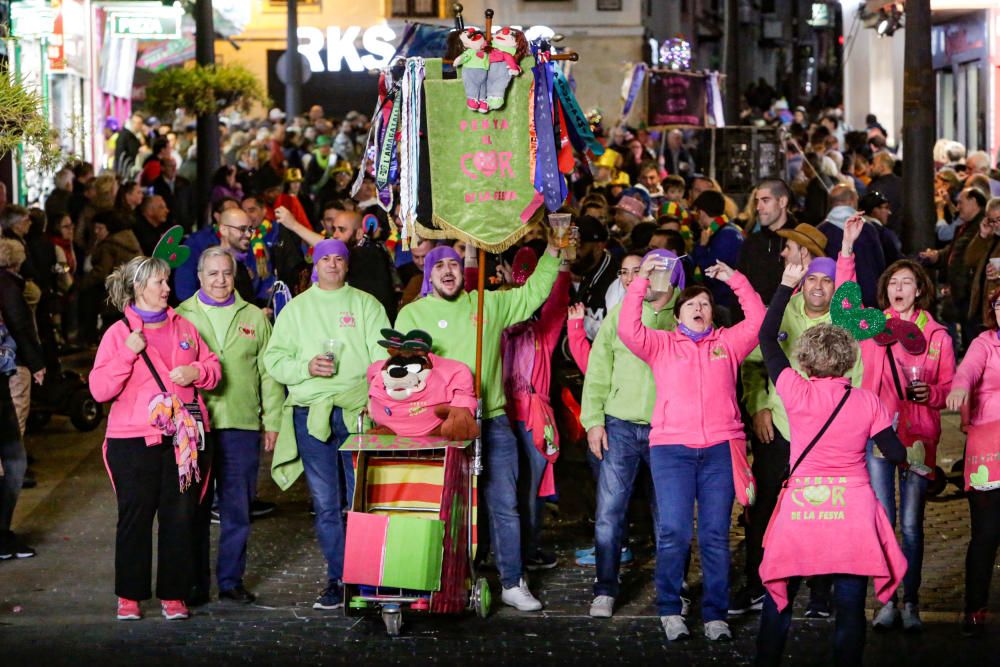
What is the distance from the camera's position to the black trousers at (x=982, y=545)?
8328mm

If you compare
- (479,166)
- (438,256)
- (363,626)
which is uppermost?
(479,166)

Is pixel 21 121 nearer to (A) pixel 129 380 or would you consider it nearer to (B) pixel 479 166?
(A) pixel 129 380

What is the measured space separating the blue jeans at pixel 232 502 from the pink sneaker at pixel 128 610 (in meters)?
0.56

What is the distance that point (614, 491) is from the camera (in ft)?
28.8

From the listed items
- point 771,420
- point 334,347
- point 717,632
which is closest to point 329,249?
point 334,347

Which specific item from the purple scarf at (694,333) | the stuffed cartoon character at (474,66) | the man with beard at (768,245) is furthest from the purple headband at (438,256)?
the man with beard at (768,245)

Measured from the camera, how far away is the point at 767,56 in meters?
73.8

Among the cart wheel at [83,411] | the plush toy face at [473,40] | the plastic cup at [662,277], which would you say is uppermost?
the plush toy face at [473,40]

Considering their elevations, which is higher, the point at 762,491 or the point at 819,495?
the point at 819,495

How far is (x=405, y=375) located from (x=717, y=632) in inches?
77.2

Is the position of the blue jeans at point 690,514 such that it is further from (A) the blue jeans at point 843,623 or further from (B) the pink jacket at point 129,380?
(B) the pink jacket at point 129,380

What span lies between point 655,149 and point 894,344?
19475 mm

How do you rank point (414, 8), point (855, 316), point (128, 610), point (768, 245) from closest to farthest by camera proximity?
point (855, 316) < point (128, 610) < point (768, 245) < point (414, 8)

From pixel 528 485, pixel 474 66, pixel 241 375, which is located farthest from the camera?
pixel 528 485
